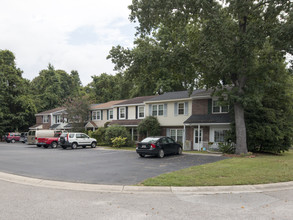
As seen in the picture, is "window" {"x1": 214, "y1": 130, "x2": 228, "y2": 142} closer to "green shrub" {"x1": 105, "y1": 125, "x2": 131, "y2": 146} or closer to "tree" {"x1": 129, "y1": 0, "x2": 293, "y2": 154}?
"tree" {"x1": 129, "y1": 0, "x2": 293, "y2": 154}

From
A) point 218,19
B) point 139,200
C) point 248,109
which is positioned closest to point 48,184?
point 139,200

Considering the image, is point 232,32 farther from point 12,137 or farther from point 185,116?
point 12,137

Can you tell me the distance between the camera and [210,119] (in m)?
24.0

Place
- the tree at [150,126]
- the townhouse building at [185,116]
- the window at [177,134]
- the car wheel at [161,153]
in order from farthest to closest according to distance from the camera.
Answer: the tree at [150,126], the window at [177,134], the townhouse building at [185,116], the car wheel at [161,153]

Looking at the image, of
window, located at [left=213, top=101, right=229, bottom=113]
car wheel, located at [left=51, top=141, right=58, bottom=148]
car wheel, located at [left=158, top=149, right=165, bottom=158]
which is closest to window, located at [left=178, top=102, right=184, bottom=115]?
window, located at [left=213, top=101, right=229, bottom=113]

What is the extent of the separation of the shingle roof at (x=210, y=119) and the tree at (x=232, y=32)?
142 inches

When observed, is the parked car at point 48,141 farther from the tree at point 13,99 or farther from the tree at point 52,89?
the tree at point 52,89

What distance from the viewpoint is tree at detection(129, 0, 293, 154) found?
16.3m

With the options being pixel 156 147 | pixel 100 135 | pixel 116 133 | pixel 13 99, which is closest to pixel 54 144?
pixel 100 135

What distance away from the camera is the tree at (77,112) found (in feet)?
118

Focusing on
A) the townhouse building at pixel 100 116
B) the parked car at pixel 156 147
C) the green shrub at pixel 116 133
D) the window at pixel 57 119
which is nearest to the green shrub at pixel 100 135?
the green shrub at pixel 116 133

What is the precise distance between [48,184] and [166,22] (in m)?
14.1

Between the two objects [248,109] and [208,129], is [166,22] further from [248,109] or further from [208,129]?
[208,129]

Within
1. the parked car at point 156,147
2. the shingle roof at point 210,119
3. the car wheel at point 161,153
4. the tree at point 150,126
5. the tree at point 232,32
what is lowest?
the car wheel at point 161,153
